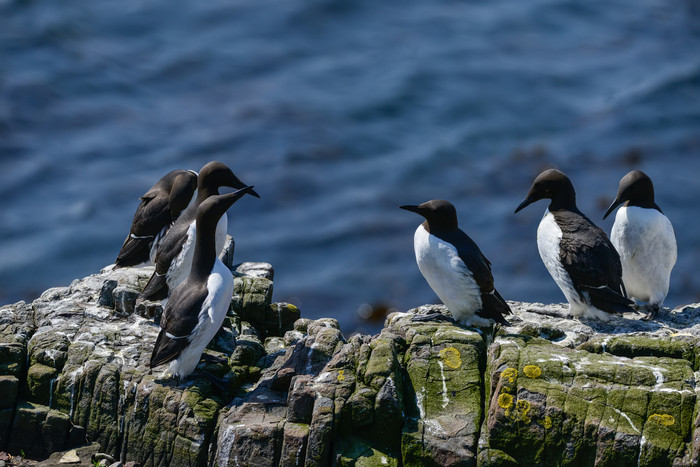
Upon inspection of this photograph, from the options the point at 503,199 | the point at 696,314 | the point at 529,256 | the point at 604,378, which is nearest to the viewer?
the point at 604,378

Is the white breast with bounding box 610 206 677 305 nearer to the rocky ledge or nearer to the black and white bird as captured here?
the rocky ledge

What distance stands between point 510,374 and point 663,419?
0.98 metres

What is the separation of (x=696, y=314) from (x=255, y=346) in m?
3.82

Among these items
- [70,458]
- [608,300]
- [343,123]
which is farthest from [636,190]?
[343,123]

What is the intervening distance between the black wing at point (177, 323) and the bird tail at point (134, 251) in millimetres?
1881

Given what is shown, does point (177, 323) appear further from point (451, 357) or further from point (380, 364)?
point (451, 357)

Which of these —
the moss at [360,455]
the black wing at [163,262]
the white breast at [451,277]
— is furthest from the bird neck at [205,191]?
the moss at [360,455]

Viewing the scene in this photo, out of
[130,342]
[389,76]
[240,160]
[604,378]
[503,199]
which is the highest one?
[389,76]

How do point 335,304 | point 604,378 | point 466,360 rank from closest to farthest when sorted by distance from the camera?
point 604,378 < point 466,360 < point 335,304

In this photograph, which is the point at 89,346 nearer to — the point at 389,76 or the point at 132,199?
the point at 132,199

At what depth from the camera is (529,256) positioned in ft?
52.5

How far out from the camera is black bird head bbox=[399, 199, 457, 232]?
24.3 feet

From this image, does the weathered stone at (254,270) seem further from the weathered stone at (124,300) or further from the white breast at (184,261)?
the weathered stone at (124,300)

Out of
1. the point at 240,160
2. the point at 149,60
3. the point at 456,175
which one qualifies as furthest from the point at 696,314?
the point at 149,60
